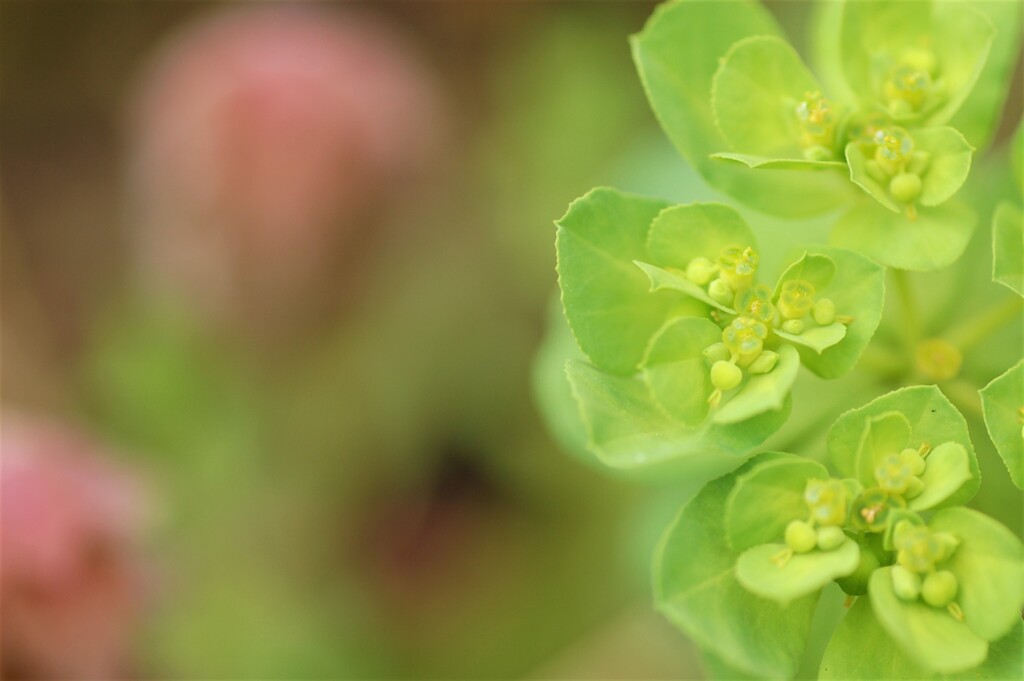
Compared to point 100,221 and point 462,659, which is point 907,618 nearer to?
point 462,659

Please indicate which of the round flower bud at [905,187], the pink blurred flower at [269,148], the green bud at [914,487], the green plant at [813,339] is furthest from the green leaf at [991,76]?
the pink blurred flower at [269,148]

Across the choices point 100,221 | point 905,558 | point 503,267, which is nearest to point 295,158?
point 503,267

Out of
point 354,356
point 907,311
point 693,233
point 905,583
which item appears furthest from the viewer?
point 354,356

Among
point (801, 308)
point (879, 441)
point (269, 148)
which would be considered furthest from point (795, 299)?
point (269, 148)

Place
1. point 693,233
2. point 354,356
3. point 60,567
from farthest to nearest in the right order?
point 354,356 < point 60,567 < point 693,233

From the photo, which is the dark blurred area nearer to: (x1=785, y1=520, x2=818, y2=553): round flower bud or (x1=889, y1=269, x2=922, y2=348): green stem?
(x1=889, y1=269, x2=922, y2=348): green stem

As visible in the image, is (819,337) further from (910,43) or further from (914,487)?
(910,43)
